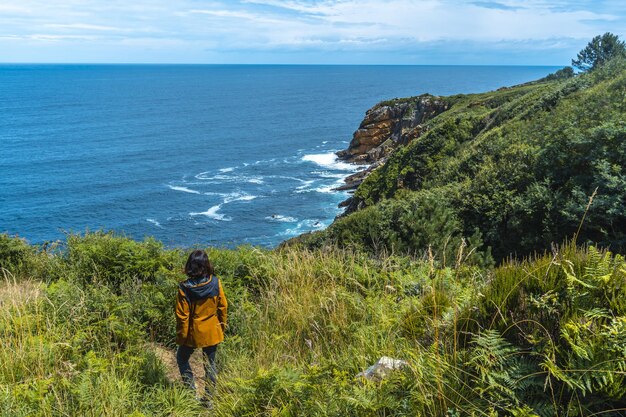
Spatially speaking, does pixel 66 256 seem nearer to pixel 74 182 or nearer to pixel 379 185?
pixel 379 185

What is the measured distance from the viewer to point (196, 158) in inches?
3076

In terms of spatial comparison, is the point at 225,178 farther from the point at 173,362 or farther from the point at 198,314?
the point at 198,314

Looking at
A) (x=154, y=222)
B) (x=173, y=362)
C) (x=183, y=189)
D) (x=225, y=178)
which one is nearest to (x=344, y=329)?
(x=173, y=362)

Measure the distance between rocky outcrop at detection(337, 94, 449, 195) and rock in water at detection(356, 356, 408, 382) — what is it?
53669 millimetres

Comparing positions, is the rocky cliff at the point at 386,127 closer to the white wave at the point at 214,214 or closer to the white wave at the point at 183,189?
the white wave at the point at 214,214

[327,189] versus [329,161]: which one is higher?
[329,161]

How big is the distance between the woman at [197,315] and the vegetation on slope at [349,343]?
32cm

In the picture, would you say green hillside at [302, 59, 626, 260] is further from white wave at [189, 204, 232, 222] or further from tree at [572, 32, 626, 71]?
tree at [572, 32, 626, 71]

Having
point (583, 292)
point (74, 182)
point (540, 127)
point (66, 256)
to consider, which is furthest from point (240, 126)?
point (583, 292)

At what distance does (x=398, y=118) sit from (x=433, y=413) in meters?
66.3

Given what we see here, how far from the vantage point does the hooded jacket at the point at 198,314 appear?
571 cm

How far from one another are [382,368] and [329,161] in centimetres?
7096

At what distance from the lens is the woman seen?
5711mm

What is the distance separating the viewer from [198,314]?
5.82 m
